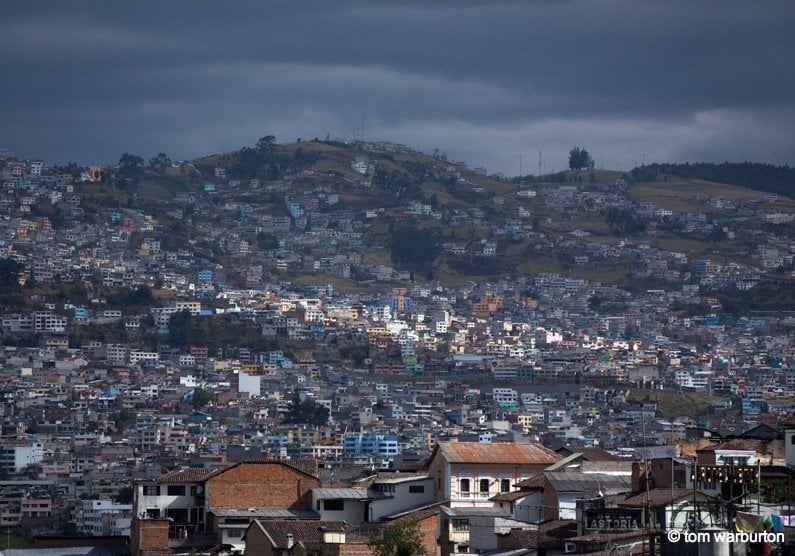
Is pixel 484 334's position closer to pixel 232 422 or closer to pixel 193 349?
pixel 193 349

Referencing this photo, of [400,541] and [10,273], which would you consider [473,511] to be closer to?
[400,541]

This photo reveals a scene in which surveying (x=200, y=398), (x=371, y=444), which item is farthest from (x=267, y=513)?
(x=200, y=398)

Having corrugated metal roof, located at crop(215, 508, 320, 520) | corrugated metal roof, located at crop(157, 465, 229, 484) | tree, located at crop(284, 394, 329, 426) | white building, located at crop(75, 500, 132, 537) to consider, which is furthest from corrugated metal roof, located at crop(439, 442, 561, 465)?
tree, located at crop(284, 394, 329, 426)

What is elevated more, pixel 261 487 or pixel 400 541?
pixel 400 541

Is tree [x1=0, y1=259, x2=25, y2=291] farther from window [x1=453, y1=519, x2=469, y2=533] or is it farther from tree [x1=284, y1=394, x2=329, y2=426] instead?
window [x1=453, y1=519, x2=469, y2=533]

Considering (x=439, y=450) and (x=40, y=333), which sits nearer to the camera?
(x=439, y=450)

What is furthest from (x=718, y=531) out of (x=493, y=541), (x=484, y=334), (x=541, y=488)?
(x=484, y=334)

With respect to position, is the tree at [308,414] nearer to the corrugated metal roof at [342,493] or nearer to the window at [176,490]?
the window at [176,490]
